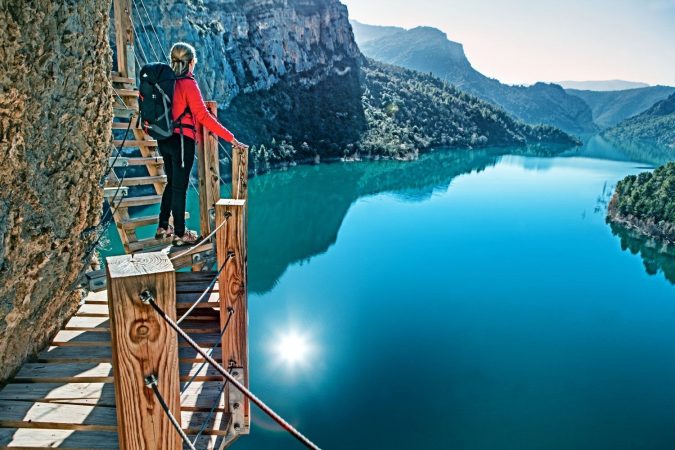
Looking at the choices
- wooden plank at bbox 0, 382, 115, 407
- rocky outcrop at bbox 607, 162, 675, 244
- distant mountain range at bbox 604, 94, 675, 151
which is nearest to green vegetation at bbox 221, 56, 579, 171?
rocky outcrop at bbox 607, 162, 675, 244

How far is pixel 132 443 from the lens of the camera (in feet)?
4.19

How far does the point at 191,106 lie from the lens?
3428 mm

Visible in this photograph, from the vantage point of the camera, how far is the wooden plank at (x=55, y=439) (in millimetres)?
2229

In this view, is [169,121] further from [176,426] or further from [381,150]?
[381,150]

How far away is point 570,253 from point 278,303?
54.1 feet

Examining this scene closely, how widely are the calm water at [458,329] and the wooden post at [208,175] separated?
727 centimetres

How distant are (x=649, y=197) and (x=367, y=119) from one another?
4084 centimetres

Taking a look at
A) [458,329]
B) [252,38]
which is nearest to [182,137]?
[458,329]

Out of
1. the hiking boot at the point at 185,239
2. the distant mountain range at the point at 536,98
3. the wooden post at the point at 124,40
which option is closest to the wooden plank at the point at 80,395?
the hiking boot at the point at 185,239

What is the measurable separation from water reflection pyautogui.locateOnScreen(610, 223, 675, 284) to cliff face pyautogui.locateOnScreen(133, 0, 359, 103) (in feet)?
116

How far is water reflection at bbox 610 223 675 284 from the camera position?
22.8 m

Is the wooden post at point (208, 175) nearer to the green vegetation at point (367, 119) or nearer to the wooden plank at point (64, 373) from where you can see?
the wooden plank at point (64, 373)

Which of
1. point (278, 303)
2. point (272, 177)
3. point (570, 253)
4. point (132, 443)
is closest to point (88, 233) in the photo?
point (132, 443)

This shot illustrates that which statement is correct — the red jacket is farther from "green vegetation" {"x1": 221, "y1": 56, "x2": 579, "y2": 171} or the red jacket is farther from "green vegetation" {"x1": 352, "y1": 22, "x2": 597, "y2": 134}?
"green vegetation" {"x1": 352, "y1": 22, "x2": 597, "y2": 134}
